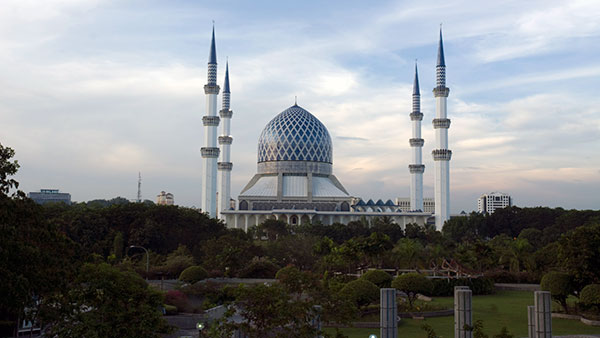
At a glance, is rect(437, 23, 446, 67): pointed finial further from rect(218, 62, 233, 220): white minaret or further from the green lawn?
the green lawn

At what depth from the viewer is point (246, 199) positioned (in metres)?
64.4

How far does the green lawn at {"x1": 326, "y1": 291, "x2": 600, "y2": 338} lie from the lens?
18125mm

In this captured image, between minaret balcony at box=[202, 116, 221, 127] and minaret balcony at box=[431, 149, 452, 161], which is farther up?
minaret balcony at box=[202, 116, 221, 127]

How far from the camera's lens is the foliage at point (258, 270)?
107ft

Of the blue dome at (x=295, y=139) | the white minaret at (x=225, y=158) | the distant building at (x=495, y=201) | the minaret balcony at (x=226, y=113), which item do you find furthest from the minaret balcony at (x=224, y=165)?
the distant building at (x=495, y=201)

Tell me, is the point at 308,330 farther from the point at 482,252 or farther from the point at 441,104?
the point at 441,104

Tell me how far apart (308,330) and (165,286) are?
18.3 meters

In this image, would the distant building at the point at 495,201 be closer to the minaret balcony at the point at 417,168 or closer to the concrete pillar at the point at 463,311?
the minaret balcony at the point at 417,168

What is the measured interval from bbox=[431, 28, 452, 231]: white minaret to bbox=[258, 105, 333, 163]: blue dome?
15.1m

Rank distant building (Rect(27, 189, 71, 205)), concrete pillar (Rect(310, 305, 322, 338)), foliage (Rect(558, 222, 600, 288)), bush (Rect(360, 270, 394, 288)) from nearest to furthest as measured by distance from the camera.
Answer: concrete pillar (Rect(310, 305, 322, 338)), foliage (Rect(558, 222, 600, 288)), bush (Rect(360, 270, 394, 288)), distant building (Rect(27, 189, 71, 205))

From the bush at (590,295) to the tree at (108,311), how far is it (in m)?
13.0

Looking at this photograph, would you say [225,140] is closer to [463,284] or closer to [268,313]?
[463,284]

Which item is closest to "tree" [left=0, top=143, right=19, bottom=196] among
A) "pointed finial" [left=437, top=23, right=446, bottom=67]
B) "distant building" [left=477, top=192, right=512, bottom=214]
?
"pointed finial" [left=437, top=23, right=446, bottom=67]

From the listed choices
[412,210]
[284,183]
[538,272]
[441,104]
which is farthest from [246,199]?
[538,272]
